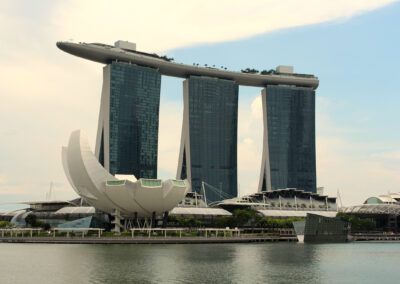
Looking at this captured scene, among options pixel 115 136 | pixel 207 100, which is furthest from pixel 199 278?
pixel 207 100

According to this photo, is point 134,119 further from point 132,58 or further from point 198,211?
point 198,211

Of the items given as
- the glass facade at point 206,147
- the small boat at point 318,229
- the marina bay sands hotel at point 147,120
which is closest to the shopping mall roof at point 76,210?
the marina bay sands hotel at point 147,120

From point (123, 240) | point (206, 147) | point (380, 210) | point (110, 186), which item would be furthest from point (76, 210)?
point (380, 210)

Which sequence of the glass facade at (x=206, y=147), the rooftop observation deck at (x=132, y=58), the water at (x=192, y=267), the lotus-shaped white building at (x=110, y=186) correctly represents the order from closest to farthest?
the water at (x=192, y=267) → the lotus-shaped white building at (x=110, y=186) → the rooftop observation deck at (x=132, y=58) → the glass facade at (x=206, y=147)

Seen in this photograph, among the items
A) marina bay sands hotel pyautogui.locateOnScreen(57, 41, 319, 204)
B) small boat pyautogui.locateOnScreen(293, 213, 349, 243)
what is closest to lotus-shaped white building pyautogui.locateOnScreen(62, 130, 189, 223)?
small boat pyautogui.locateOnScreen(293, 213, 349, 243)

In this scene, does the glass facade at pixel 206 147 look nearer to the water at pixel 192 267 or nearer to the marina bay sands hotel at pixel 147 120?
the marina bay sands hotel at pixel 147 120

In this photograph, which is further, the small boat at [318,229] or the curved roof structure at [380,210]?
the curved roof structure at [380,210]

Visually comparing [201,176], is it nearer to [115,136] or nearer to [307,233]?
[115,136]
